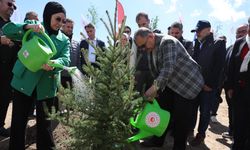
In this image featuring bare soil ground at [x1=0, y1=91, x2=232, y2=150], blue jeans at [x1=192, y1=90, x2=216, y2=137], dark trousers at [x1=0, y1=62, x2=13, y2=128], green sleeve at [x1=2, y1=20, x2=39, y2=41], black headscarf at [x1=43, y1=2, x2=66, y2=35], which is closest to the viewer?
green sleeve at [x1=2, y1=20, x2=39, y2=41]

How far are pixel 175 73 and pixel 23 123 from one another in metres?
1.98

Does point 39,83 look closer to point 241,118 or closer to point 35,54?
point 35,54

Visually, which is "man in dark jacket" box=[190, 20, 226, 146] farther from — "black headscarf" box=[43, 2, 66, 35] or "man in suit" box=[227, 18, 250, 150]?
"black headscarf" box=[43, 2, 66, 35]

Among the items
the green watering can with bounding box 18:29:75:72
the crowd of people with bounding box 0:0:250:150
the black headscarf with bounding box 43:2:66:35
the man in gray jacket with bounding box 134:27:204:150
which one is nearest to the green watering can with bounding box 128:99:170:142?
the crowd of people with bounding box 0:0:250:150

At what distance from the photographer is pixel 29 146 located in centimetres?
409

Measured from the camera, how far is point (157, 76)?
4035 mm

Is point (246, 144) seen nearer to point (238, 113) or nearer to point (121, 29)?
point (238, 113)

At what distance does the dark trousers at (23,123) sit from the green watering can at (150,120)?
1.03m

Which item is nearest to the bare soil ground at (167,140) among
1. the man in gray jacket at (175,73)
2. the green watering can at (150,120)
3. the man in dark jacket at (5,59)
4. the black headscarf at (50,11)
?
Answer: the man in dark jacket at (5,59)

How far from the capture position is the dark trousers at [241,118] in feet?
13.0

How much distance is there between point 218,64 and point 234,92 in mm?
869

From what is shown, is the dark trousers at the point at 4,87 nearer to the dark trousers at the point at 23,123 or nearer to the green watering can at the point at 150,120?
the dark trousers at the point at 23,123

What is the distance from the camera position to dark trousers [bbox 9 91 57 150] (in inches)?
128

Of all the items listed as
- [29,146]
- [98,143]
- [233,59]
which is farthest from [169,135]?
[98,143]
